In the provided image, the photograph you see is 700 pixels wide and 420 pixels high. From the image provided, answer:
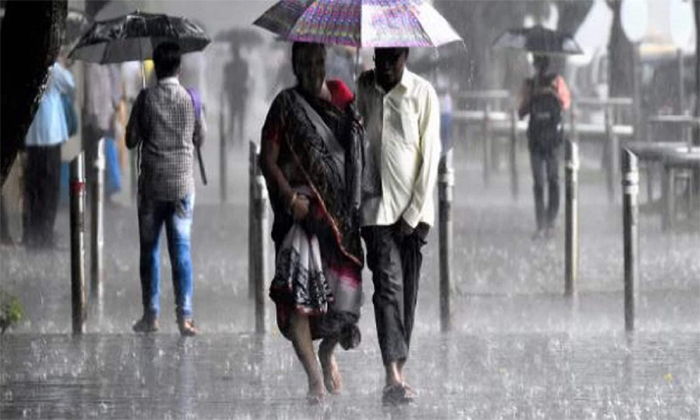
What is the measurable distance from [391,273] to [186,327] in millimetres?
3538

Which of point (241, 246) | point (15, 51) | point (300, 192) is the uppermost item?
point (15, 51)

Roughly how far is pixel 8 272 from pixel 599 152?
29.7 ft

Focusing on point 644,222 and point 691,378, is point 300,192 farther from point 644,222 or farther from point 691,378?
point 644,222

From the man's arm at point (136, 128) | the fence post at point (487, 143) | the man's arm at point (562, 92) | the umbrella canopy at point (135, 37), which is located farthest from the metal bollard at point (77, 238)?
the fence post at point (487, 143)

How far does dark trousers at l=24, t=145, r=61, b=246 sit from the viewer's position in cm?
2288

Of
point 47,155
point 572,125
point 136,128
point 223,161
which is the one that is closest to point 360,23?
point 136,128

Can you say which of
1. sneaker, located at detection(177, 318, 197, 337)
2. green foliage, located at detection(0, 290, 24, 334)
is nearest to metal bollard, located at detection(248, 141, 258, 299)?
sneaker, located at detection(177, 318, 197, 337)

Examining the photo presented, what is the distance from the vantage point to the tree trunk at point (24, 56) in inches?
462

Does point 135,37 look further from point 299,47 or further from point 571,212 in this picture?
point 299,47

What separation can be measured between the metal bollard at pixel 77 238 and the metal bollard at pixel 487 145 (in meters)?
10.8

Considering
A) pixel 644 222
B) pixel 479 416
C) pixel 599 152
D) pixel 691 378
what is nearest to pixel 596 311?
pixel 691 378

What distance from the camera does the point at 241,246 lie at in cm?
2327

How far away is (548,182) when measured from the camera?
24.1 m

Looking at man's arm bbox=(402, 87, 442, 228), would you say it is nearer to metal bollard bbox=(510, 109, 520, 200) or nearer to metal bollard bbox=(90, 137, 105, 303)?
metal bollard bbox=(90, 137, 105, 303)
